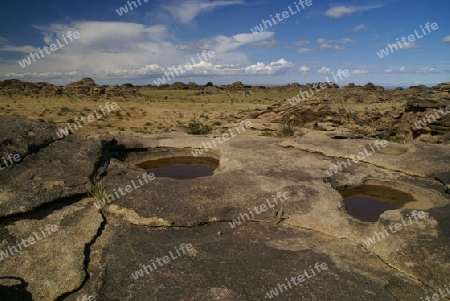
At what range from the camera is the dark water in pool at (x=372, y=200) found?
23.0 feet

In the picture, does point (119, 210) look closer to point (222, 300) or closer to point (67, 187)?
point (67, 187)

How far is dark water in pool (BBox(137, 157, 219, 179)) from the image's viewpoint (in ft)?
32.1

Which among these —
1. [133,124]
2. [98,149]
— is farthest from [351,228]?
[133,124]

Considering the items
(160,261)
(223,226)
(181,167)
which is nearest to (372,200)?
(223,226)

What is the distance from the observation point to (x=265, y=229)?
5.82 m

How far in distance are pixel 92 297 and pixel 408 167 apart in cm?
846

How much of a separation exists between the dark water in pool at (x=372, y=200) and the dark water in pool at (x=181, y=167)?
4.23 m

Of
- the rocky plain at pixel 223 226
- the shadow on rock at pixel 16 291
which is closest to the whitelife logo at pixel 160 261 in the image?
the rocky plain at pixel 223 226

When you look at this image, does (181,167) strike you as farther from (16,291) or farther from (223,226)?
(16,291)

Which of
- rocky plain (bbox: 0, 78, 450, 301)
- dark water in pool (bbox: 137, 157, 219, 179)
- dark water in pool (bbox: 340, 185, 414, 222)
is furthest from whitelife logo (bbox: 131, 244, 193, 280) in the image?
dark water in pool (bbox: 137, 157, 219, 179)

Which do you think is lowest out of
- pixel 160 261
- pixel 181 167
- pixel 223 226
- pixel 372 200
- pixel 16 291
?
pixel 372 200

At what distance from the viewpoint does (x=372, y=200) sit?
760 cm

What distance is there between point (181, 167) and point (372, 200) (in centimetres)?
Result: 604

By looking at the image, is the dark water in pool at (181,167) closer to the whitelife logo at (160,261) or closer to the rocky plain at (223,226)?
the rocky plain at (223,226)
